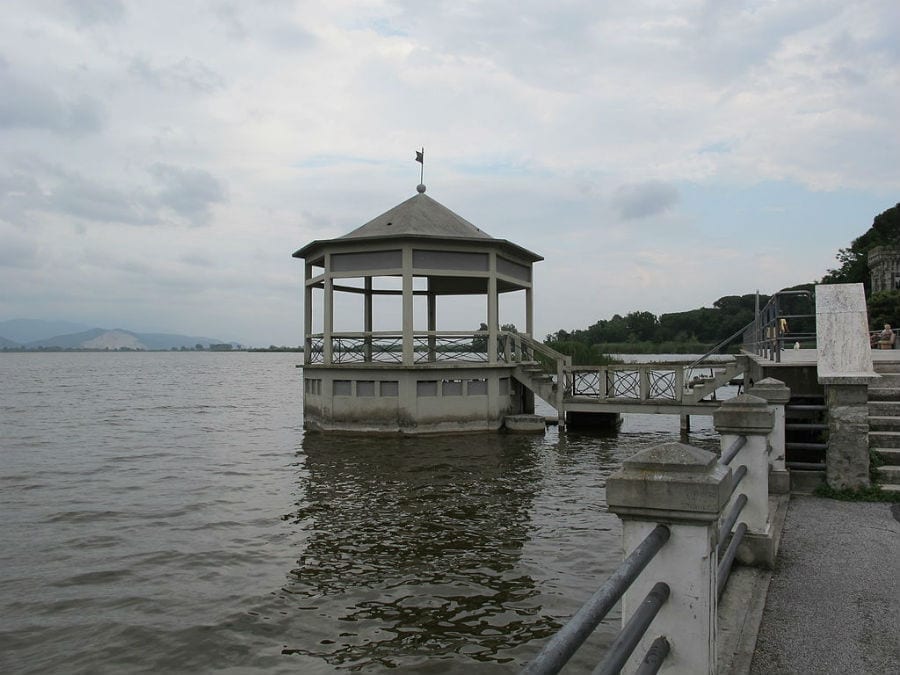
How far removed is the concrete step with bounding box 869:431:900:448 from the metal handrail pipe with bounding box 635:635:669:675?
20.1 feet

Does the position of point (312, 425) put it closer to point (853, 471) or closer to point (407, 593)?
point (407, 593)

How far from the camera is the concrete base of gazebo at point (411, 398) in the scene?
20.6 metres

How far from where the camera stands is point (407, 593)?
26.7 feet

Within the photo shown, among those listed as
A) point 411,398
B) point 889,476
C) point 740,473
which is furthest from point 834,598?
point 411,398

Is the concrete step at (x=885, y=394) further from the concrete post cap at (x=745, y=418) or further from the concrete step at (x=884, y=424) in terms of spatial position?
the concrete post cap at (x=745, y=418)

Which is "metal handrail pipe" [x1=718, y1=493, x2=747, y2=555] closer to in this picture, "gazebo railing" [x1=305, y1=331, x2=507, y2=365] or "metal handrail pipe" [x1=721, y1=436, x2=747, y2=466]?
"metal handrail pipe" [x1=721, y1=436, x2=747, y2=466]

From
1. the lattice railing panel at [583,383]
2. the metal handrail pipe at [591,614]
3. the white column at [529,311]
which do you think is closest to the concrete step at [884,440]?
the metal handrail pipe at [591,614]

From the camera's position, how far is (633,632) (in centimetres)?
273

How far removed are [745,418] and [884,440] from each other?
3.84m

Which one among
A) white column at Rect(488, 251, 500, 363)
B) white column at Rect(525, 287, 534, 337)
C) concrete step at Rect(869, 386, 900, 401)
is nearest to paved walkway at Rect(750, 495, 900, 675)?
concrete step at Rect(869, 386, 900, 401)

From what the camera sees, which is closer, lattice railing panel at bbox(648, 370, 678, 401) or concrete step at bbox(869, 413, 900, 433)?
concrete step at bbox(869, 413, 900, 433)

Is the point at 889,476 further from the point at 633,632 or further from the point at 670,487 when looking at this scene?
the point at 633,632

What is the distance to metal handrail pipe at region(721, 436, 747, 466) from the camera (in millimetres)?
4874

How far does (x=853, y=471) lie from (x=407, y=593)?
5.04 m
